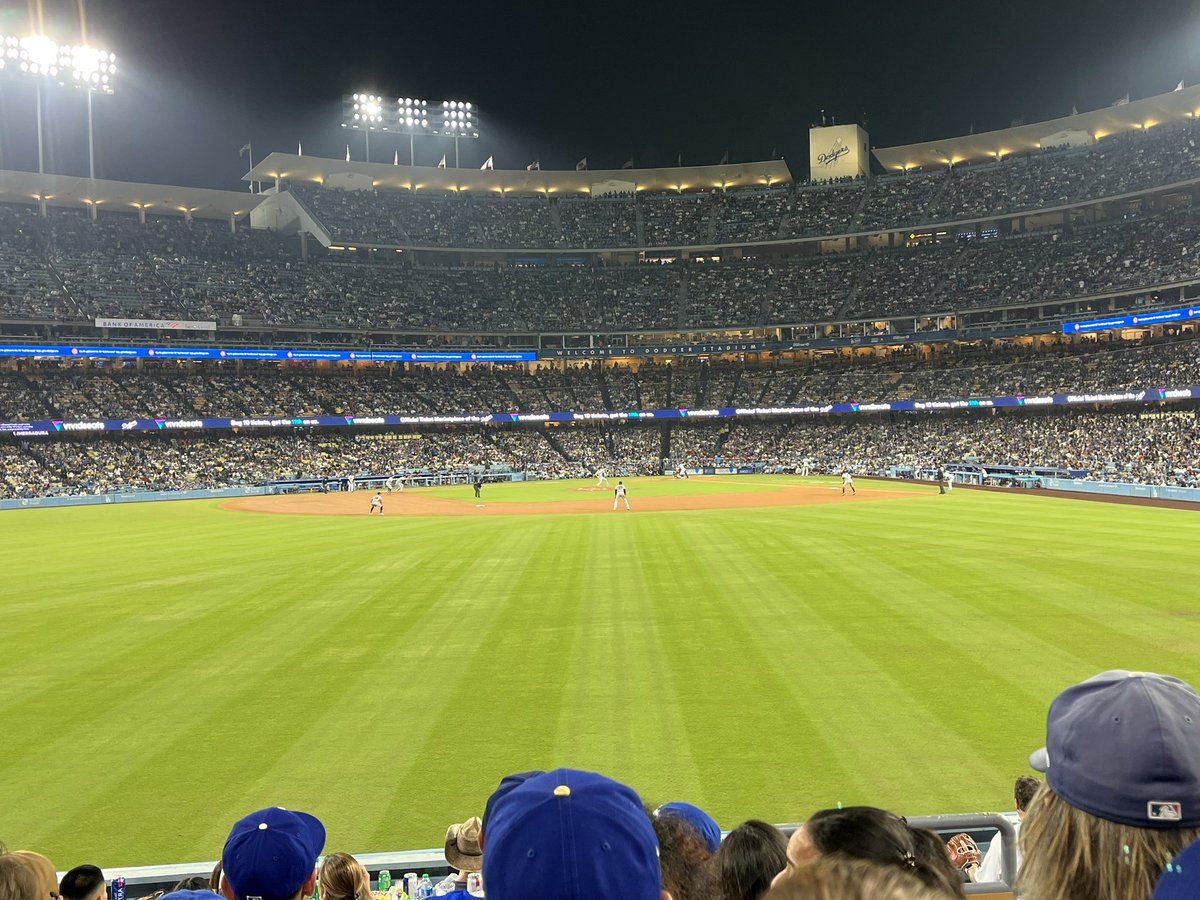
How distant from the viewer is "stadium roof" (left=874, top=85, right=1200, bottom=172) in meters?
84.6

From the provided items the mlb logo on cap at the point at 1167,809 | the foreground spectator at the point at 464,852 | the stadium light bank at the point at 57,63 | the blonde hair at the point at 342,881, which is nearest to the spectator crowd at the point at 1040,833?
the mlb logo on cap at the point at 1167,809

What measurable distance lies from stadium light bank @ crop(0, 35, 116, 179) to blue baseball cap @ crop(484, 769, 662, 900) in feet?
282

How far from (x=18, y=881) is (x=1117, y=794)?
4289 millimetres

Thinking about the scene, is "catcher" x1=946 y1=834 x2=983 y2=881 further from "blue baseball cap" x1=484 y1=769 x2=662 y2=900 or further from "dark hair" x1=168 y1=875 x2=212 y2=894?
"dark hair" x1=168 y1=875 x2=212 y2=894

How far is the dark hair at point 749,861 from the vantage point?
Answer: 365 centimetres

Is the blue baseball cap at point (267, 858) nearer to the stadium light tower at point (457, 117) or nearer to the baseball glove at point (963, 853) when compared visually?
the baseball glove at point (963, 853)

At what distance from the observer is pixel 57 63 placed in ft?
228

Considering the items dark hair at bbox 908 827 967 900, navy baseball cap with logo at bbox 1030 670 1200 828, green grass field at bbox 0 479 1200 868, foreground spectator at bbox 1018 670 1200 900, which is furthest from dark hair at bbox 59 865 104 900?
navy baseball cap with logo at bbox 1030 670 1200 828

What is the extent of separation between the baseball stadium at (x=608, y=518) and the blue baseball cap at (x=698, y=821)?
0.04 meters

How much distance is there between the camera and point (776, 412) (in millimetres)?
91125

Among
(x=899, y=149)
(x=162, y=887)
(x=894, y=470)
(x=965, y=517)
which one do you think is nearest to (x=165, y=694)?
(x=162, y=887)

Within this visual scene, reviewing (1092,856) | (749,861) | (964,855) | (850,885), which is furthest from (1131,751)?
→ (964,855)

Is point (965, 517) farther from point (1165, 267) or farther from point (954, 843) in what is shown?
point (1165, 267)

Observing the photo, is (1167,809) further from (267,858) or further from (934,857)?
(267,858)
